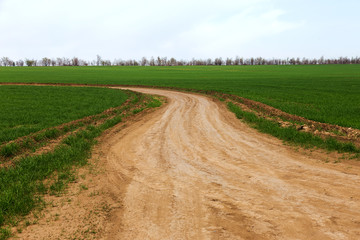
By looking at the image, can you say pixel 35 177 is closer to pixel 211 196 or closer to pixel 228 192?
pixel 211 196

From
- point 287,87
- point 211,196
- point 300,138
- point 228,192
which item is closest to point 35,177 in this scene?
point 211,196

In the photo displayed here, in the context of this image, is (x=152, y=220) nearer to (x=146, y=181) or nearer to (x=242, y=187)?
(x=146, y=181)

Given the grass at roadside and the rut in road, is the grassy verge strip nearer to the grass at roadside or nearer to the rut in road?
the rut in road

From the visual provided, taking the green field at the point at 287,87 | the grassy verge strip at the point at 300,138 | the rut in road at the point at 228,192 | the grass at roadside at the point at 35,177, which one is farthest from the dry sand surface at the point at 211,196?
the green field at the point at 287,87

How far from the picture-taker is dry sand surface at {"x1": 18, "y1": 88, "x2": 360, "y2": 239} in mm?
4434

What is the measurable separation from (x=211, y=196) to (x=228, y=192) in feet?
1.64

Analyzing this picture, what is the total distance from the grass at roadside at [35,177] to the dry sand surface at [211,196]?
2.00 ft

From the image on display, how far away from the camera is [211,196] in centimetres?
572

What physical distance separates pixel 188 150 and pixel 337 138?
21.9 feet

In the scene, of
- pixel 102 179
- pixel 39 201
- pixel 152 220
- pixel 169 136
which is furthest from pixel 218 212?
pixel 169 136

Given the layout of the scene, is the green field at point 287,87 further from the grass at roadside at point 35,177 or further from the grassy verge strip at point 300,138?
the grass at roadside at point 35,177

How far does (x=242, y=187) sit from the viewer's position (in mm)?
6164

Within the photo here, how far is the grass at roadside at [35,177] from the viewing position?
5152 mm

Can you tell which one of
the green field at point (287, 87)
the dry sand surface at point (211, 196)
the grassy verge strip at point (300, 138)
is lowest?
the dry sand surface at point (211, 196)
